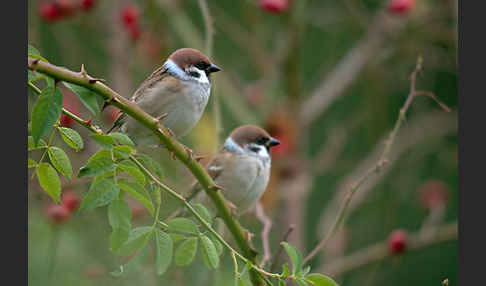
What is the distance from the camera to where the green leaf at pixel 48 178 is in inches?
45.1

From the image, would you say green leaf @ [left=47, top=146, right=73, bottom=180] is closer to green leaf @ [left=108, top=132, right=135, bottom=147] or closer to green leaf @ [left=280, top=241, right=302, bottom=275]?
green leaf @ [left=108, top=132, right=135, bottom=147]

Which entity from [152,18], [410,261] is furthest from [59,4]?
[410,261]

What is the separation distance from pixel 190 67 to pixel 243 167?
2.85ft

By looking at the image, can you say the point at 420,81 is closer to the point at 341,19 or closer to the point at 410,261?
the point at 341,19

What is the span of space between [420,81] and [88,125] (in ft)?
11.5

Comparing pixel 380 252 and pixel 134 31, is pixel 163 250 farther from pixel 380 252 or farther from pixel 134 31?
pixel 380 252

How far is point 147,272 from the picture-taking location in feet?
8.52

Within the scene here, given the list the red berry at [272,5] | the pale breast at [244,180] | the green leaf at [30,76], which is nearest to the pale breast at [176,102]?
the pale breast at [244,180]

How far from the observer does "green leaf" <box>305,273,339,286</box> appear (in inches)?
50.2

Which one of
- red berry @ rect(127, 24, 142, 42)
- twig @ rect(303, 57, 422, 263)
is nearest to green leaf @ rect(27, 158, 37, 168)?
twig @ rect(303, 57, 422, 263)

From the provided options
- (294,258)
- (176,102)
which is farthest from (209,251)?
(176,102)

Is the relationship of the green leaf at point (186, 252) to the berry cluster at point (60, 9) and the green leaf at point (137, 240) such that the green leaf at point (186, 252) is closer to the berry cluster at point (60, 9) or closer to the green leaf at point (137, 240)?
the green leaf at point (137, 240)

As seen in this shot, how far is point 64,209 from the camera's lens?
2957 mm

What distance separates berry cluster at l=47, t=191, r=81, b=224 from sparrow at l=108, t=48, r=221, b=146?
3.19 ft
